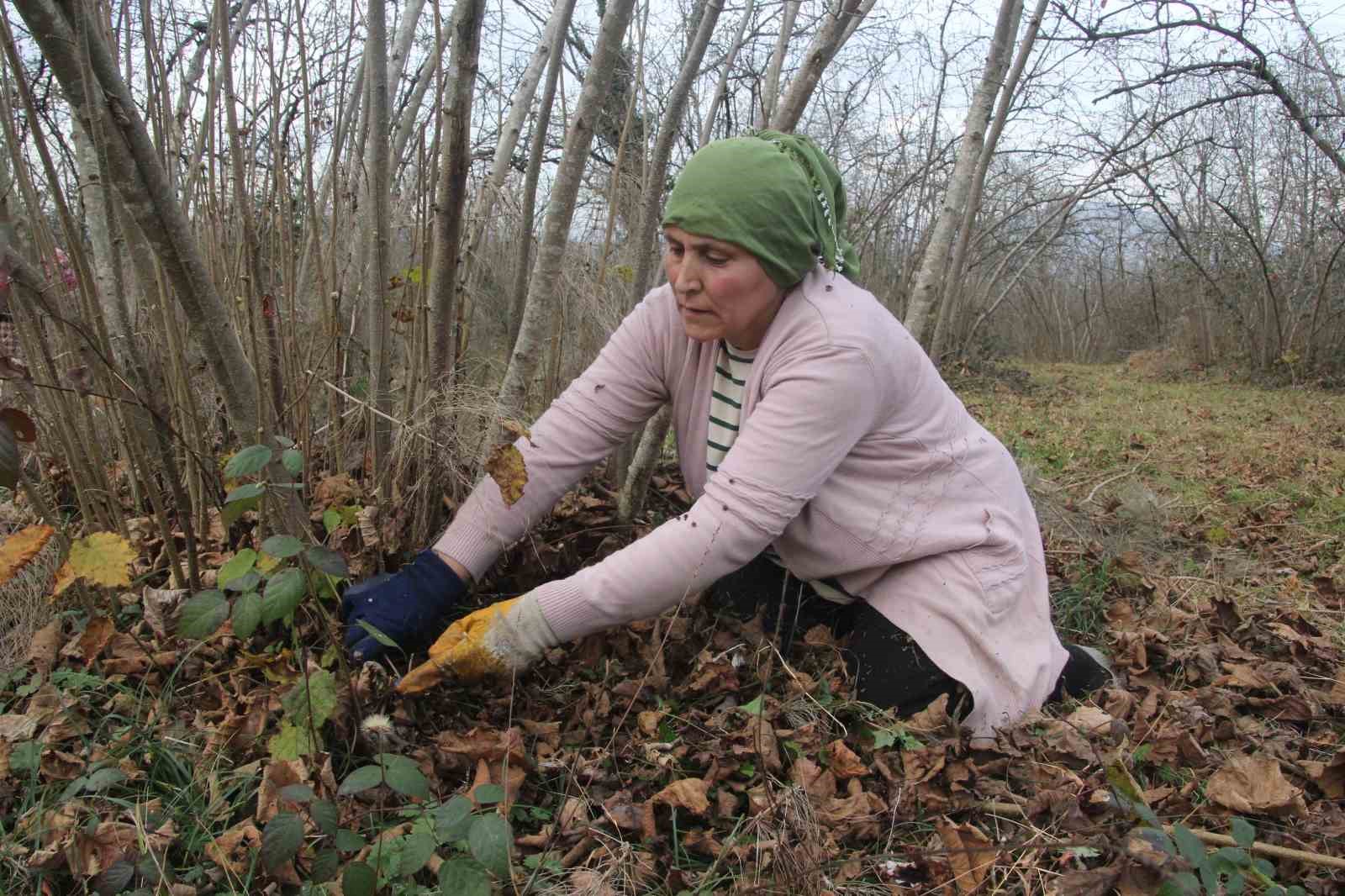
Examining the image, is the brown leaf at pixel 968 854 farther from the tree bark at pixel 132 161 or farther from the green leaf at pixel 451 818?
the tree bark at pixel 132 161

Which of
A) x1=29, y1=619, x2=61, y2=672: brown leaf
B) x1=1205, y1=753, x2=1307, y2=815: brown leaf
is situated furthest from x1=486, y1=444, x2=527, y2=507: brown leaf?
x1=1205, y1=753, x2=1307, y2=815: brown leaf

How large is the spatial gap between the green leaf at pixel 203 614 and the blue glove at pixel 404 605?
359 mm

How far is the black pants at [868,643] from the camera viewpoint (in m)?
1.80

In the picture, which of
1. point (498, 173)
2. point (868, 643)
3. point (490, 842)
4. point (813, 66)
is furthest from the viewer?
point (498, 173)

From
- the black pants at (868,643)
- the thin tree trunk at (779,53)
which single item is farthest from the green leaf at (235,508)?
the thin tree trunk at (779,53)

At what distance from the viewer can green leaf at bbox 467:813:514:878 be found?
108cm

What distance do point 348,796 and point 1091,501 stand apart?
135 inches

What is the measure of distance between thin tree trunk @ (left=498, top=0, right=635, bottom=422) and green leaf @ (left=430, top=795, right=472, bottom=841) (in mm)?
1206

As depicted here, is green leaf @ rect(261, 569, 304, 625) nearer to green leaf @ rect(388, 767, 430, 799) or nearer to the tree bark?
green leaf @ rect(388, 767, 430, 799)

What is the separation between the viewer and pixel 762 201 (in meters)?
1.62

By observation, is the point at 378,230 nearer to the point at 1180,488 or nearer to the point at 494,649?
the point at 494,649

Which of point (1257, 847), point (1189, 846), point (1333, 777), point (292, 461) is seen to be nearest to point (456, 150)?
point (292, 461)

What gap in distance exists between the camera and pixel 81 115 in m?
1.33

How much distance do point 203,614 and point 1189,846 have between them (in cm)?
157
